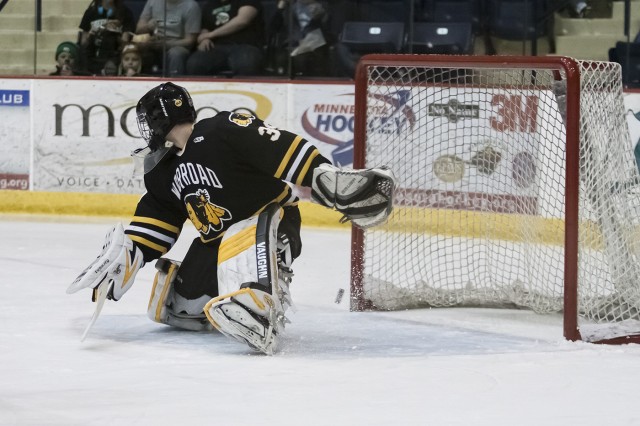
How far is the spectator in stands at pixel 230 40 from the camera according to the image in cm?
711

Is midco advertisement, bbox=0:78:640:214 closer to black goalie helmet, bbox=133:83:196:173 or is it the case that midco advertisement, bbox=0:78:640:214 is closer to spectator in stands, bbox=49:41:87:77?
spectator in stands, bbox=49:41:87:77

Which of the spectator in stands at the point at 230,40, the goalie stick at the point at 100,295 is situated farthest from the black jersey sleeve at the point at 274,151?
the spectator in stands at the point at 230,40

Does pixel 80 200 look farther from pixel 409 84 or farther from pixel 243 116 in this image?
pixel 243 116

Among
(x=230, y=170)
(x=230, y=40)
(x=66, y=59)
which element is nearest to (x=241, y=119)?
(x=230, y=170)

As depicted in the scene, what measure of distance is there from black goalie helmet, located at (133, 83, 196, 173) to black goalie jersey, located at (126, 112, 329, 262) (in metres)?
0.06

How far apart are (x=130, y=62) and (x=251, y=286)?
426 cm

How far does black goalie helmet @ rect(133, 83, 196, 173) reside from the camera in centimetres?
347

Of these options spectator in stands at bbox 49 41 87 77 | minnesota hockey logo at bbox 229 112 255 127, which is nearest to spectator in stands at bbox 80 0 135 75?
spectator in stands at bbox 49 41 87 77

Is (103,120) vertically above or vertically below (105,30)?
below

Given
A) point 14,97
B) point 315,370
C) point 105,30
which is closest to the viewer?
point 315,370

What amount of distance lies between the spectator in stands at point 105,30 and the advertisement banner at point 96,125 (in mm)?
356

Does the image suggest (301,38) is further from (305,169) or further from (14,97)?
(305,169)

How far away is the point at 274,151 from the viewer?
3400 mm

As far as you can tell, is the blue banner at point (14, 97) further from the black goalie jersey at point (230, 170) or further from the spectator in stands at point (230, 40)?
the black goalie jersey at point (230, 170)
